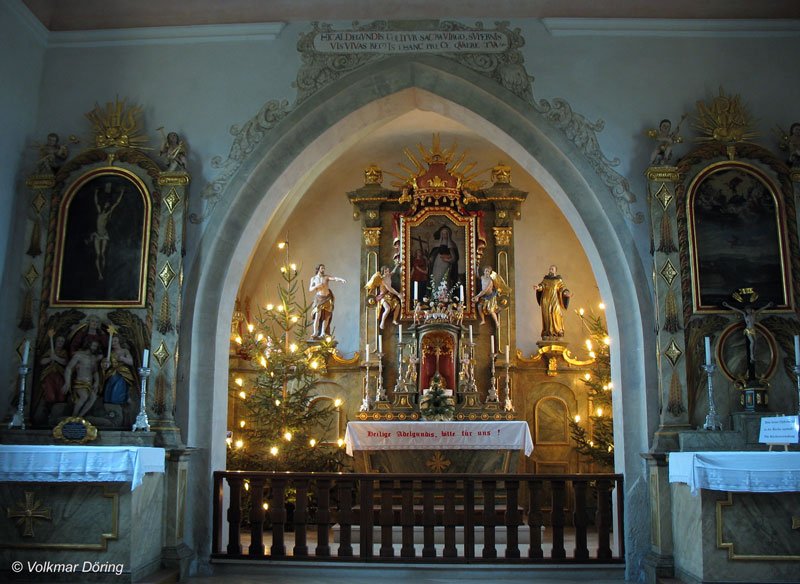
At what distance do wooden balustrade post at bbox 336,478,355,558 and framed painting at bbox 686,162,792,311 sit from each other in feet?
12.3

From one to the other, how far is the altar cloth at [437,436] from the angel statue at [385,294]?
3.03 metres

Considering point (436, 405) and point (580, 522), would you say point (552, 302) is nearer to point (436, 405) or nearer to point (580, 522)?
point (436, 405)

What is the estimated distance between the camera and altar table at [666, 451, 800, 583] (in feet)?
19.5

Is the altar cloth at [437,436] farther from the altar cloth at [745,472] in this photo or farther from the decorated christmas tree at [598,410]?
the altar cloth at [745,472]

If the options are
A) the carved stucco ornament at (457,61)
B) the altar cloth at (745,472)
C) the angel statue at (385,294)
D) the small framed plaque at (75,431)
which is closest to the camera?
the altar cloth at (745,472)

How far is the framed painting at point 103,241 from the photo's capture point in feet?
25.7

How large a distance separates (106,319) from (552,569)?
4.85 meters

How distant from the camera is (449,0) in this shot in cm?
824

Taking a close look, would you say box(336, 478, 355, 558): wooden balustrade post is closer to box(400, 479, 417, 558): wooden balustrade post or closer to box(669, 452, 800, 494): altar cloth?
box(400, 479, 417, 558): wooden balustrade post

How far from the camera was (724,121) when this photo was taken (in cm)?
784

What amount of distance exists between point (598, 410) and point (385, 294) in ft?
12.2

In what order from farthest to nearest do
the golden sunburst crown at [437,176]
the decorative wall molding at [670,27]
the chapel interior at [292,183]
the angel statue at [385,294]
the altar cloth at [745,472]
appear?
the golden sunburst crown at [437,176] < the angel statue at [385,294] < the decorative wall molding at [670,27] < the chapel interior at [292,183] < the altar cloth at [745,472]

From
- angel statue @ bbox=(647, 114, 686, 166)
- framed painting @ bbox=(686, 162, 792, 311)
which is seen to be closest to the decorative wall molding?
angel statue @ bbox=(647, 114, 686, 166)

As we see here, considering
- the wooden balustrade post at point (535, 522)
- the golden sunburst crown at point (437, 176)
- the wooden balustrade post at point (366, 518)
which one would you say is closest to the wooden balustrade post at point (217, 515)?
the wooden balustrade post at point (366, 518)
